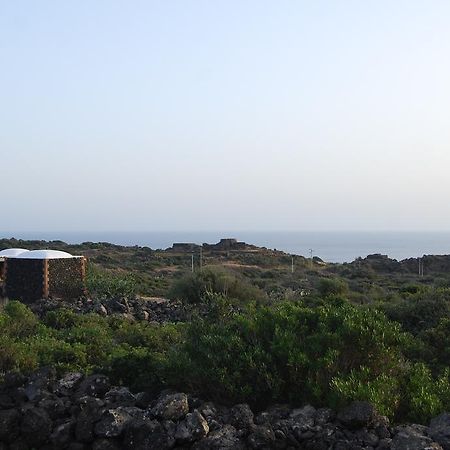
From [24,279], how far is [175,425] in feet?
49.3

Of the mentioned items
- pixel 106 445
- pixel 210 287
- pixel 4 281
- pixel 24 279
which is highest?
→ pixel 24 279

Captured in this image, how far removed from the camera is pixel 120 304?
56.4 ft

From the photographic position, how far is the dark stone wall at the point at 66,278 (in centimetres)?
2036

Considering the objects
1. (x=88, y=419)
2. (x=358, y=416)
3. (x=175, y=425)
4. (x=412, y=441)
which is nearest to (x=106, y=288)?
(x=88, y=419)

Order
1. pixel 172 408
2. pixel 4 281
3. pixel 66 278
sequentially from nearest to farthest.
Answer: pixel 172 408 < pixel 66 278 < pixel 4 281

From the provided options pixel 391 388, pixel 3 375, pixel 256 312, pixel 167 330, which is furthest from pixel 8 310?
pixel 391 388

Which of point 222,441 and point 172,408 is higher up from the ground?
point 172,408

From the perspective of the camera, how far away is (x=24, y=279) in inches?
797

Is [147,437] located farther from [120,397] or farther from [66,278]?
[66,278]

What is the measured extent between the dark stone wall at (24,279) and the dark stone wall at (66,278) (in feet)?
1.12

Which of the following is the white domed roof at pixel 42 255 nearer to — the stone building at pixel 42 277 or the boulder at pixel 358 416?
the stone building at pixel 42 277

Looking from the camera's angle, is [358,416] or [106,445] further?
[106,445]

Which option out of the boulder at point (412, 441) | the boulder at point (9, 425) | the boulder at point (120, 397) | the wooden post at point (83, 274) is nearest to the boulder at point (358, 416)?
the boulder at point (412, 441)

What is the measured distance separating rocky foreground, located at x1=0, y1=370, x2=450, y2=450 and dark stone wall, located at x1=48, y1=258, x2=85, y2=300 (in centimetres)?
1345
